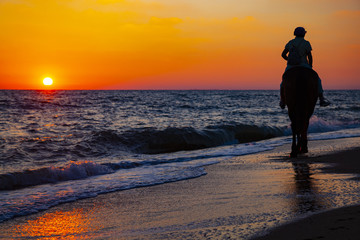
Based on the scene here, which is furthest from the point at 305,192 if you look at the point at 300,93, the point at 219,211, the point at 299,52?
the point at 299,52

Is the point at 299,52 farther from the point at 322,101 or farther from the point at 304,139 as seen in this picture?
the point at 304,139

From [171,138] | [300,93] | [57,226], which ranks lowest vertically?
[57,226]

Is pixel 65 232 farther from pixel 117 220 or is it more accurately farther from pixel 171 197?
pixel 171 197

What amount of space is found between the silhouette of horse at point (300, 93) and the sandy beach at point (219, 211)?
1.77 meters

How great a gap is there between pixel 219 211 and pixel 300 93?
14.4 feet

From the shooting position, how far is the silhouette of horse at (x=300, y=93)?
7.77 meters

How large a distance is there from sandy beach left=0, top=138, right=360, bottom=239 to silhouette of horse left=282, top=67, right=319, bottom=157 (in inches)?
69.6

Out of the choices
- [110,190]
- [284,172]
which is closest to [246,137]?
[284,172]

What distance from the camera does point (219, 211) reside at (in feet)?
13.4

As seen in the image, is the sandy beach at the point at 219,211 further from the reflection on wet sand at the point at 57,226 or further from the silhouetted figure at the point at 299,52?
the silhouetted figure at the point at 299,52

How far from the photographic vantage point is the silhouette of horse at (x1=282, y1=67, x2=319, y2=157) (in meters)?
7.77

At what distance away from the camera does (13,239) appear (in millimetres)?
3590

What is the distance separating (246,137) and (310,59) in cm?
887

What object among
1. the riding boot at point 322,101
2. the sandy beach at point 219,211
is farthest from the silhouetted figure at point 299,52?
the sandy beach at point 219,211
